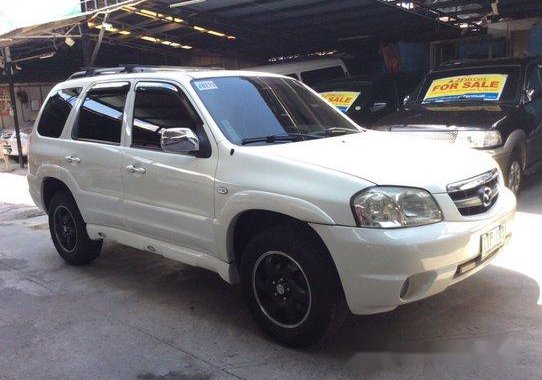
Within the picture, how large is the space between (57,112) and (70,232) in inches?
47.4

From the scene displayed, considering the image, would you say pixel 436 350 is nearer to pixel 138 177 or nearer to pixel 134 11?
pixel 138 177

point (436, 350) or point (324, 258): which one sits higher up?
point (324, 258)

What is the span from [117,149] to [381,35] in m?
9.96

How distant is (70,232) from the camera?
5391 mm

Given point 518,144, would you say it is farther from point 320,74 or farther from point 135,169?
point 320,74

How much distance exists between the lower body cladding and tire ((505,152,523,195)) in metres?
3.39

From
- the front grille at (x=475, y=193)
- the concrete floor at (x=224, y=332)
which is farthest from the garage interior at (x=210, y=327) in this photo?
the front grille at (x=475, y=193)

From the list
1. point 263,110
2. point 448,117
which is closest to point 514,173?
point 448,117

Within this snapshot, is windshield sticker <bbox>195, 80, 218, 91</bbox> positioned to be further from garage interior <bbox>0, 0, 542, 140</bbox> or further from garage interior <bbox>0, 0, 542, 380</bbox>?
garage interior <bbox>0, 0, 542, 140</bbox>

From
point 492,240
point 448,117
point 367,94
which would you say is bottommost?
point 492,240

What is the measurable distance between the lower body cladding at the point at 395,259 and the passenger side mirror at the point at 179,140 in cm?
108

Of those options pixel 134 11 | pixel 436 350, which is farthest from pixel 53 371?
pixel 134 11

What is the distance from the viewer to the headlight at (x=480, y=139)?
594 cm

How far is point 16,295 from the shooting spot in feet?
15.7
